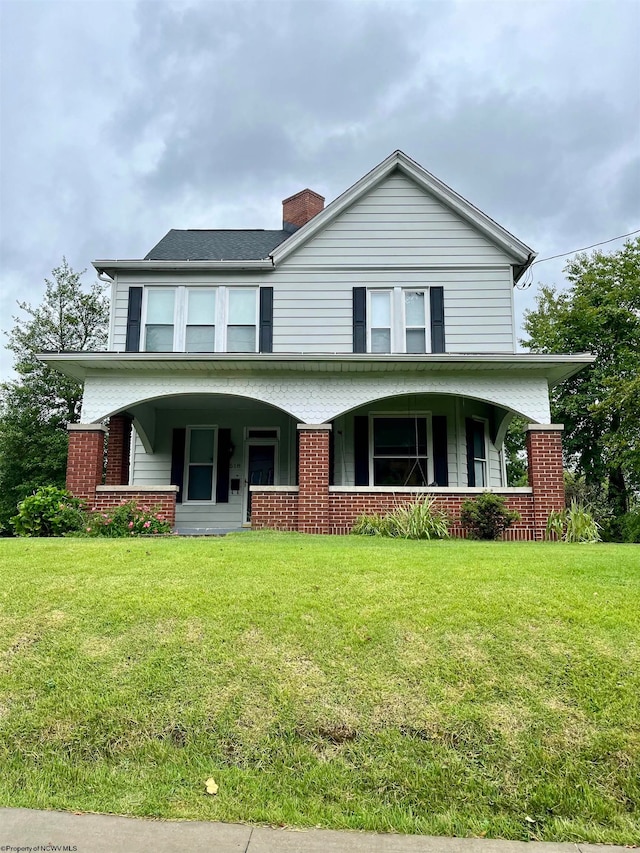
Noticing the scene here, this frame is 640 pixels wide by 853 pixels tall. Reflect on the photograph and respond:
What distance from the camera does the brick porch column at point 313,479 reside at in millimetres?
11586

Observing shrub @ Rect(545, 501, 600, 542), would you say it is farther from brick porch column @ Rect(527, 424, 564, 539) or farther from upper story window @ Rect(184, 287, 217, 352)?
upper story window @ Rect(184, 287, 217, 352)

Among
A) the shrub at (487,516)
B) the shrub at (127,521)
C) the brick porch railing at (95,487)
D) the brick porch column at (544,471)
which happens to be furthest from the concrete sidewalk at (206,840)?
the brick porch column at (544,471)

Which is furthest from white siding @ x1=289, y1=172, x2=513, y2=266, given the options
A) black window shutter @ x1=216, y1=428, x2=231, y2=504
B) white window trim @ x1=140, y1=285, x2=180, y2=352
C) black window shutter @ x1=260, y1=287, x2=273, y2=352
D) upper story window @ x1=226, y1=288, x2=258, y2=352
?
black window shutter @ x1=216, y1=428, x2=231, y2=504

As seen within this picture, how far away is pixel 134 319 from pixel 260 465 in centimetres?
454

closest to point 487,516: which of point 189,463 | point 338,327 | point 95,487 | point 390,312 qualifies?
point 390,312

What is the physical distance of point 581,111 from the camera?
22031 millimetres

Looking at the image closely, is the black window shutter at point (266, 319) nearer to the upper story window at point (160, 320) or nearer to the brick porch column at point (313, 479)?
→ the upper story window at point (160, 320)

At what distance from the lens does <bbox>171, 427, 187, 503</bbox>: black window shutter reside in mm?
14695

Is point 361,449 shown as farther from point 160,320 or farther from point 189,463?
point 160,320

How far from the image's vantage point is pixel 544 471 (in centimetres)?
1178

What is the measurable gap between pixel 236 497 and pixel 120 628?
10.0 m

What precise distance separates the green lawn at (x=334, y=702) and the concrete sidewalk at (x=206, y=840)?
0.24 ft

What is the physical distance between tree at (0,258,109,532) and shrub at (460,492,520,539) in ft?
59.9

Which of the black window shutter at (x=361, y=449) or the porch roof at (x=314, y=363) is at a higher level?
the porch roof at (x=314, y=363)
